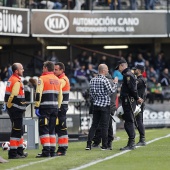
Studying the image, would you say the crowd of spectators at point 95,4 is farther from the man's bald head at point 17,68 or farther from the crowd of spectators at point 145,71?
the man's bald head at point 17,68

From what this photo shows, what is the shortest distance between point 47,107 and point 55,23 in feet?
64.3

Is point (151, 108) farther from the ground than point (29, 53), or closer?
closer

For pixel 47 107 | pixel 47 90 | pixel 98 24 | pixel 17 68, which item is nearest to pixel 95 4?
pixel 98 24

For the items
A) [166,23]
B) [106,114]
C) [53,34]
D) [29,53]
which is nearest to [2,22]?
[53,34]

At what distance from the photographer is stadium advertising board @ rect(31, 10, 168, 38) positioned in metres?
36.3

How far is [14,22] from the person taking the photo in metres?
34.3

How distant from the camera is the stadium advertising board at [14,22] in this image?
3344cm

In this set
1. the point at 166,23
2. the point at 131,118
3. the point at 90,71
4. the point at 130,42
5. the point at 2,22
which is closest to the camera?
the point at 131,118

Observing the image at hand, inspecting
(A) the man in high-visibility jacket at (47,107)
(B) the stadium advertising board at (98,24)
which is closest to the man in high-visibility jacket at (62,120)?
(A) the man in high-visibility jacket at (47,107)

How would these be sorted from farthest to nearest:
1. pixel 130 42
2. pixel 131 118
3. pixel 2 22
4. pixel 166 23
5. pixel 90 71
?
pixel 130 42
pixel 166 23
pixel 90 71
pixel 2 22
pixel 131 118

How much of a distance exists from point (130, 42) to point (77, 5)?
5.12 meters

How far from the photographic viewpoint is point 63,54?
4059 centimetres

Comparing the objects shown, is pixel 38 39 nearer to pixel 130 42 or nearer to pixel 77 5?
pixel 77 5

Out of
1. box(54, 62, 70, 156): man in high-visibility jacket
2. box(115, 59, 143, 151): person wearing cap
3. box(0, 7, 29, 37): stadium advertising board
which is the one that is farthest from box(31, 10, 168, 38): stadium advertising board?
box(54, 62, 70, 156): man in high-visibility jacket
